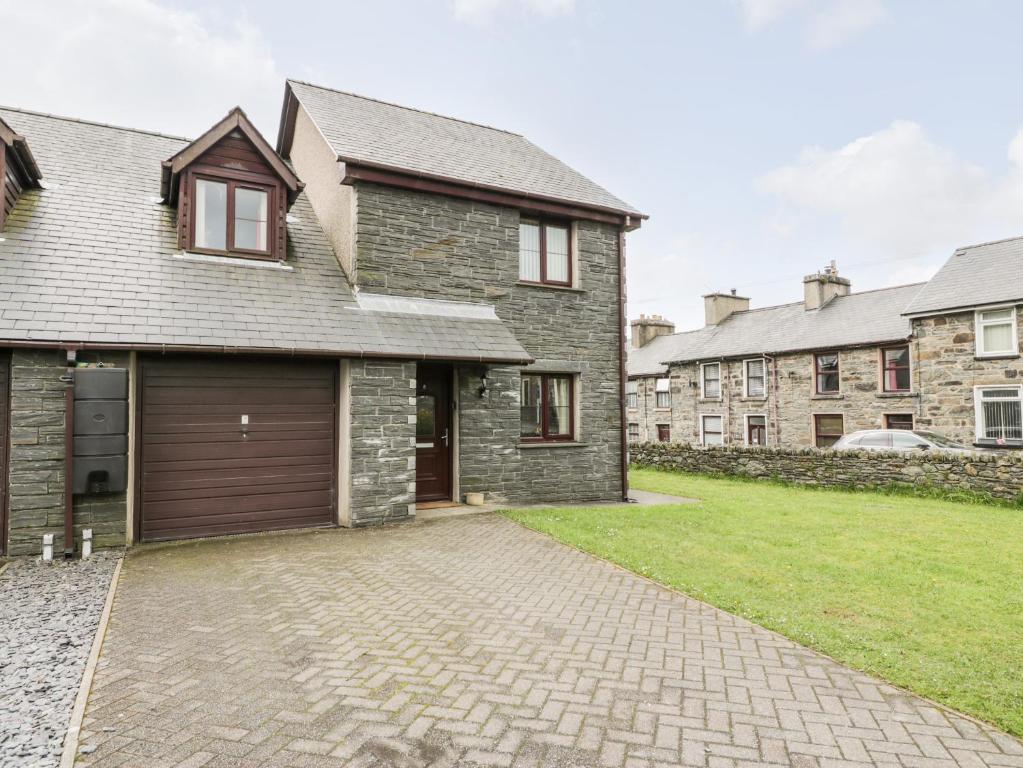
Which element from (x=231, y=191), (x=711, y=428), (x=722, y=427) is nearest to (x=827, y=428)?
(x=722, y=427)

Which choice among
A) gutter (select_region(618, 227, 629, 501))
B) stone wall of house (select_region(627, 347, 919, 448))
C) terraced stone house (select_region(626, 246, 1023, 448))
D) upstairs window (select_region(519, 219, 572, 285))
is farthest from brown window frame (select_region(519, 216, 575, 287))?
→ stone wall of house (select_region(627, 347, 919, 448))

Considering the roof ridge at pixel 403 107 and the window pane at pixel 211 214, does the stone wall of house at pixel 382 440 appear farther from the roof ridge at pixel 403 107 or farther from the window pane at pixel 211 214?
the roof ridge at pixel 403 107

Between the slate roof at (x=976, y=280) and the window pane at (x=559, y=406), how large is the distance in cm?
1545

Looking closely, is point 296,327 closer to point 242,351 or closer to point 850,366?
point 242,351

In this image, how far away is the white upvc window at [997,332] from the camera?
60.5 feet

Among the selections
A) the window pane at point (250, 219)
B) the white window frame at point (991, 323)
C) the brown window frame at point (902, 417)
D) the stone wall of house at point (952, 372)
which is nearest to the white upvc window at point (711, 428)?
the brown window frame at point (902, 417)

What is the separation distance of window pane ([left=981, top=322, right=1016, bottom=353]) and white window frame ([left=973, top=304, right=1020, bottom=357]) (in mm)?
65

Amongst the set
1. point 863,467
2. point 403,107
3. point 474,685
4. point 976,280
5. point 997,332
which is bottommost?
point 474,685

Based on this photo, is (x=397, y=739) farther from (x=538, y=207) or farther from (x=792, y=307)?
(x=792, y=307)

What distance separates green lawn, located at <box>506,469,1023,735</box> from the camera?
4.24 metres

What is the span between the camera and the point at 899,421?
866 inches

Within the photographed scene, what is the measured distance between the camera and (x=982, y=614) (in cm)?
536

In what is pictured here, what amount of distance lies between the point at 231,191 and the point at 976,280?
23279 mm

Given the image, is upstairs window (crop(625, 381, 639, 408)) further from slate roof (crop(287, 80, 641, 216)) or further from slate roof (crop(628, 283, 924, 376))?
slate roof (crop(287, 80, 641, 216))
